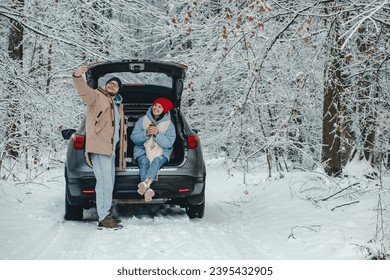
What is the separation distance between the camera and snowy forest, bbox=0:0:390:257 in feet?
21.4

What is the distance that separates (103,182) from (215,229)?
1.57 metres

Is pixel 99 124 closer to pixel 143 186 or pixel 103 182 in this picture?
pixel 103 182

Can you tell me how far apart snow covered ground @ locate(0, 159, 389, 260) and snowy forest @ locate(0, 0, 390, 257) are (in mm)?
531

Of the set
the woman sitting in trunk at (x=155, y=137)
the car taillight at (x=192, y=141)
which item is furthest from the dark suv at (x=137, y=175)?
the woman sitting in trunk at (x=155, y=137)

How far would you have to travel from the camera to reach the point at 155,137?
268 inches

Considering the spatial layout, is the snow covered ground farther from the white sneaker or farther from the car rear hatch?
the car rear hatch

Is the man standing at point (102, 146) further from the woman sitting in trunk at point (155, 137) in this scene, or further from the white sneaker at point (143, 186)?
the woman sitting in trunk at point (155, 137)

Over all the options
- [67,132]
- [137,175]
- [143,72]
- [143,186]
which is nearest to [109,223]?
[143,186]

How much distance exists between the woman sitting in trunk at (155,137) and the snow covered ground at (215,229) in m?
0.83

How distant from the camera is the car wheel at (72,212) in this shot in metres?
6.60

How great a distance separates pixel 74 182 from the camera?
635 centimetres

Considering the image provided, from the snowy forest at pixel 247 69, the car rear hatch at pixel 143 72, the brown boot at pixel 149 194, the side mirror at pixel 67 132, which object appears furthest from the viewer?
the side mirror at pixel 67 132

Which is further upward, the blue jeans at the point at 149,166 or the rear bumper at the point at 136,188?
the blue jeans at the point at 149,166
